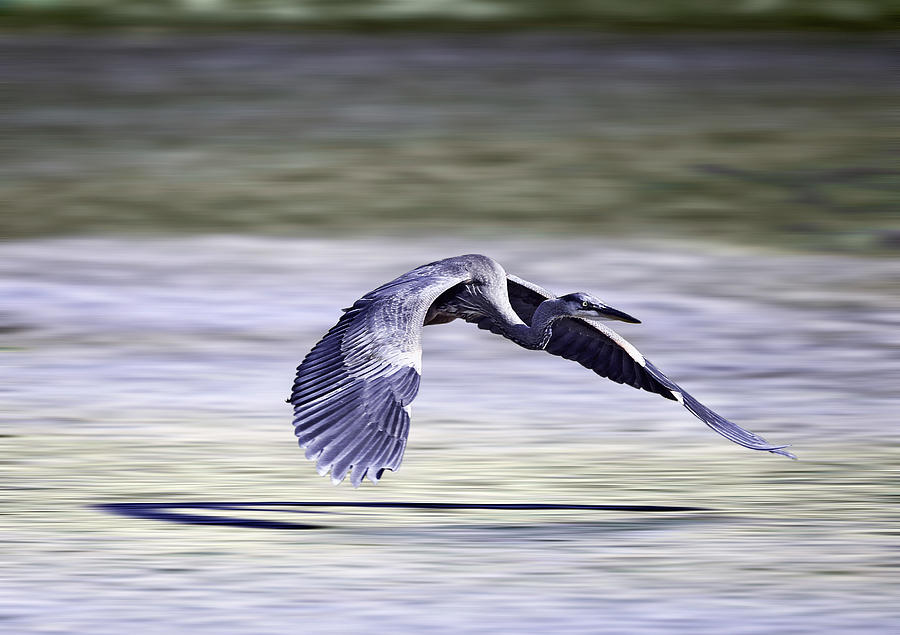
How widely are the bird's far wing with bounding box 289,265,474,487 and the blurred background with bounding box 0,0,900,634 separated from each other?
0.48m

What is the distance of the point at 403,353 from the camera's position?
5930 mm

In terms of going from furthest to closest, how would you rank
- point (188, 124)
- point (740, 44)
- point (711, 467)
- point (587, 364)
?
1. point (740, 44)
2. point (188, 124)
3. point (711, 467)
4. point (587, 364)

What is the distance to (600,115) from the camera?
687 inches

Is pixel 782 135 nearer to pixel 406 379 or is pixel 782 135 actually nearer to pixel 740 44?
pixel 740 44

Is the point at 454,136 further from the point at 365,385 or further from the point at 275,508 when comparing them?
the point at 365,385

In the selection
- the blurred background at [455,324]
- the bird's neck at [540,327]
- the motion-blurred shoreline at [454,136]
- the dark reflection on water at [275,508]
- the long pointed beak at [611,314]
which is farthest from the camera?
the motion-blurred shoreline at [454,136]

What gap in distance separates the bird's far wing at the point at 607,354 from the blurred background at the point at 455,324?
492 millimetres

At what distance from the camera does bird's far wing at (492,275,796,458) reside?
6586 millimetres

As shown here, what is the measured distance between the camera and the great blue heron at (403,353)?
556 centimetres

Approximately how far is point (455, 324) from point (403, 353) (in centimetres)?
561

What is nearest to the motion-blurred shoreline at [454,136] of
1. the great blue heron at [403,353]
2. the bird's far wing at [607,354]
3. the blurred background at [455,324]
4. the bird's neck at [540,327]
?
the blurred background at [455,324]

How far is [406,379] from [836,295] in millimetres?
7206

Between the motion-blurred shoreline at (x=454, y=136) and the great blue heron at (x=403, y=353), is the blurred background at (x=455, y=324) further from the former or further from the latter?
the great blue heron at (x=403, y=353)

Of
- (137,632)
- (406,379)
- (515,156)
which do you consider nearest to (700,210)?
(515,156)
